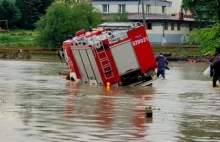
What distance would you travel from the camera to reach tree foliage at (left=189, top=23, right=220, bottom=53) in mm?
25094

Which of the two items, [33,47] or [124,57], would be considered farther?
[33,47]

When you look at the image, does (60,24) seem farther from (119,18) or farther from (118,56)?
(118,56)

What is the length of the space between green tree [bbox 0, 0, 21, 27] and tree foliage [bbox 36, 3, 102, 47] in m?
21.3

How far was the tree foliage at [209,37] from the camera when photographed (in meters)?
25.1

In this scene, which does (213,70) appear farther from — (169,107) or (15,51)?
(15,51)

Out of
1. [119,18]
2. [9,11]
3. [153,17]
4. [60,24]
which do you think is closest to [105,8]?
[153,17]

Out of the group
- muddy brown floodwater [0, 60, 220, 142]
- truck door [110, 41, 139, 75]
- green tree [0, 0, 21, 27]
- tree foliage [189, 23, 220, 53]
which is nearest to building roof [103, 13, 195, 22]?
green tree [0, 0, 21, 27]

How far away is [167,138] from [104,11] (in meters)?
89.4

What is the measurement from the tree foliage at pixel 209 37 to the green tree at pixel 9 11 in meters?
78.0

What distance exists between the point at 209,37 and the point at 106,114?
247 inches

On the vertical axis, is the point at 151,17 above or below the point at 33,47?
above

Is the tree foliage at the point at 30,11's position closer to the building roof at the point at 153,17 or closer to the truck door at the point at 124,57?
the building roof at the point at 153,17

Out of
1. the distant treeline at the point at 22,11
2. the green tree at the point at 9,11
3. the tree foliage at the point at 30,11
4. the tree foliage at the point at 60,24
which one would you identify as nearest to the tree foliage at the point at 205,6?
the tree foliage at the point at 60,24

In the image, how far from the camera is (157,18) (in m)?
96.4
